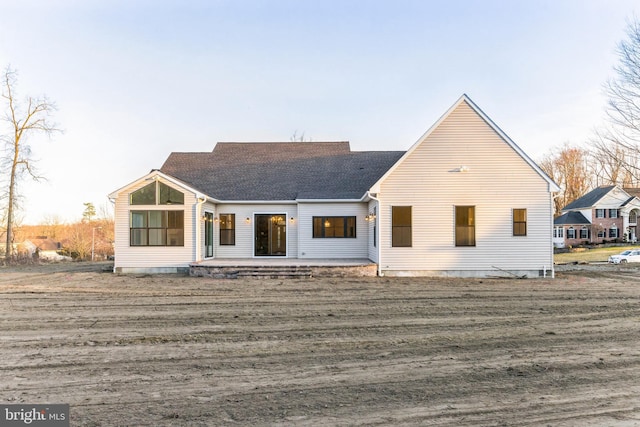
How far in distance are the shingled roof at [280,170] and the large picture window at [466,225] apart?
4465 mm

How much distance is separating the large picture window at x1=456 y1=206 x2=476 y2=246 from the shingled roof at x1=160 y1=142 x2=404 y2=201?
4465 millimetres

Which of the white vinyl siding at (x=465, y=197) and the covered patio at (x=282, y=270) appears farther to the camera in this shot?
the white vinyl siding at (x=465, y=197)

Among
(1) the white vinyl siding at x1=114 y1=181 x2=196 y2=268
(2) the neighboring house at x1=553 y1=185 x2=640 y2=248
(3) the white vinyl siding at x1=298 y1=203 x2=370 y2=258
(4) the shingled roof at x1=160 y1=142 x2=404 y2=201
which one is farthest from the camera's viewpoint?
(2) the neighboring house at x1=553 y1=185 x2=640 y2=248

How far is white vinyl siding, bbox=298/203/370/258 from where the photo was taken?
17.4 metres

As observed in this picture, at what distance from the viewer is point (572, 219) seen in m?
47.2

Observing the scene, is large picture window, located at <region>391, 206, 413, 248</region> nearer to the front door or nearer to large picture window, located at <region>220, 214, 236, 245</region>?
the front door

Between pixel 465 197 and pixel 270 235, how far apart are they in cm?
835

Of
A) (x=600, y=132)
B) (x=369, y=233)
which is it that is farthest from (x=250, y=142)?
(x=600, y=132)

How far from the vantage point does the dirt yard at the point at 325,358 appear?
3.83 m

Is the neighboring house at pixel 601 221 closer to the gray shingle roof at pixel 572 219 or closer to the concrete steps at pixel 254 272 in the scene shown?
the gray shingle roof at pixel 572 219

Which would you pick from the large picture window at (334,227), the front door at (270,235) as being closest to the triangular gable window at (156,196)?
the front door at (270,235)

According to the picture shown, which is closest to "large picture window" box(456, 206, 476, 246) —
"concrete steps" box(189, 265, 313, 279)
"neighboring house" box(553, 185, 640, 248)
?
"concrete steps" box(189, 265, 313, 279)

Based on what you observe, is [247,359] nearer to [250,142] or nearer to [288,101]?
[250,142]

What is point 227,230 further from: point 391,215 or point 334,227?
point 391,215
